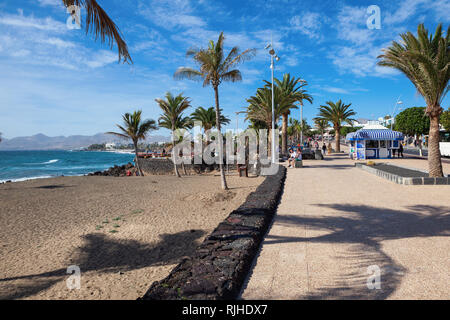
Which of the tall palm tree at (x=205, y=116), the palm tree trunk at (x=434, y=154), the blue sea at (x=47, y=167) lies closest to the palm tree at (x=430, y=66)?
the palm tree trunk at (x=434, y=154)

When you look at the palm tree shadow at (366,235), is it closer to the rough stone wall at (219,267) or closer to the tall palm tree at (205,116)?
the rough stone wall at (219,267)

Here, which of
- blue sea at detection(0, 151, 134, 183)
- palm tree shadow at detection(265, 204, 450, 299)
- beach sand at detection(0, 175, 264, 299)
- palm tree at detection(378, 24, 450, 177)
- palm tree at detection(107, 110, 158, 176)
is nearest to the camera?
palm tree shadow at detection(265, 204, 450, 299)

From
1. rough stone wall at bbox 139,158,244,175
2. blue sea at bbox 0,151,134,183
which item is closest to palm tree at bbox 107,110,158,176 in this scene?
rough stone wall at bbox 139,158,244,175

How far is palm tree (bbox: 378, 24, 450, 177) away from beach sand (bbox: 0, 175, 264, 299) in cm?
952

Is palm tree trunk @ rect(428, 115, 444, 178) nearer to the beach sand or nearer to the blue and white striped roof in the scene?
the beach sand

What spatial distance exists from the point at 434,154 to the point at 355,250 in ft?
34.5

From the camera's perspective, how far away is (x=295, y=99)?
28938mm

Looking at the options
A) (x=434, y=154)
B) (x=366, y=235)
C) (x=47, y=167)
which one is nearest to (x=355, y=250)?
(x=366, y=235)

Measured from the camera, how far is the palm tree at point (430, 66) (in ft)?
36.7

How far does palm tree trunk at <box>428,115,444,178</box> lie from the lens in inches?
464

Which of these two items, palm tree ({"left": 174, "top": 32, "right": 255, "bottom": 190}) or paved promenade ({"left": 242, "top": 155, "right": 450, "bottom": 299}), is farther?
palm tree ({"left": 174, "top": 32, "right": 255, "bottom": 190})
